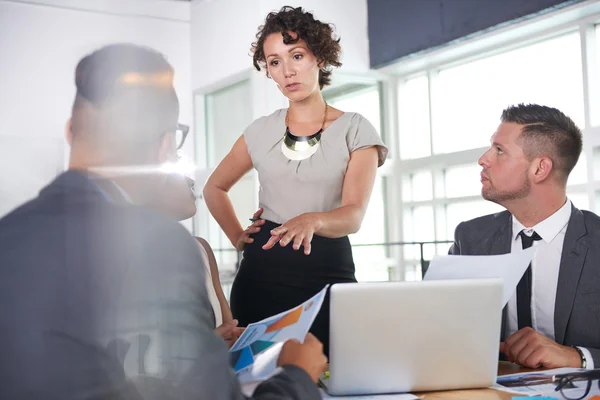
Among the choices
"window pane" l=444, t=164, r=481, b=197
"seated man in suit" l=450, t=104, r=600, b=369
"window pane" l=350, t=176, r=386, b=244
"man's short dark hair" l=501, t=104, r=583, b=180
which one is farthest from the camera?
"window pane" l=350, t=176, r=386, b=244

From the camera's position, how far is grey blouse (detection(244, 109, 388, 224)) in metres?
1.90

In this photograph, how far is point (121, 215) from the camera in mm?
562

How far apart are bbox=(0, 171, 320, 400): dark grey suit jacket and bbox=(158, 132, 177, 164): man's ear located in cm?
5

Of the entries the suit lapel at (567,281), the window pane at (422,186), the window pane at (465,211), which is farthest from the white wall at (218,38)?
the window pane at (422,186)

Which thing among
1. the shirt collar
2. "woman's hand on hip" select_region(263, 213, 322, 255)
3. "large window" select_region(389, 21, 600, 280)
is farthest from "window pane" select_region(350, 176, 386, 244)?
"woman's hand on hip" select_region(263, 213, 322, 255)

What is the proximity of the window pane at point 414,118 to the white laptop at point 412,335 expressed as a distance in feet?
14.1

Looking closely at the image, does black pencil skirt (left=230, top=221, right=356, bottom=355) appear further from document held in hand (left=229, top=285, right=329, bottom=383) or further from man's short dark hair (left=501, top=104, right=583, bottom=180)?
document held in hand (left=229, top=285, right=329, bottom=383)

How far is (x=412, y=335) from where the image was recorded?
1.11 metres

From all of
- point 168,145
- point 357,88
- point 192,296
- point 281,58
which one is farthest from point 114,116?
point 357,88

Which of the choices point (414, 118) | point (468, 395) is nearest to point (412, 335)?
point (468, 395)

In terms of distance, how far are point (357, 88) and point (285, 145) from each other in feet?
12.3

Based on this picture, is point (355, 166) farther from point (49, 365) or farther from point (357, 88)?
point (357, 88)

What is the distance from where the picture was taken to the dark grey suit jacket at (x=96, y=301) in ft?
1.78

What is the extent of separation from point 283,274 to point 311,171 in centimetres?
30
